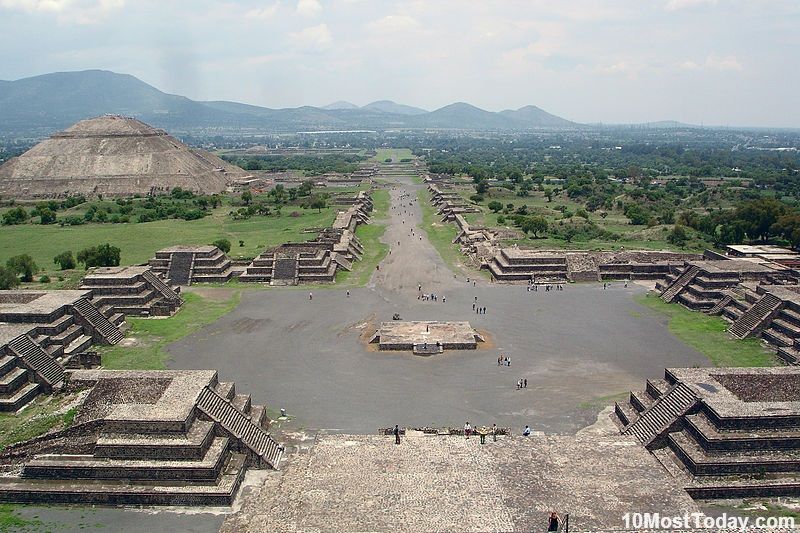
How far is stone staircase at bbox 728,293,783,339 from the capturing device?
36562 mm

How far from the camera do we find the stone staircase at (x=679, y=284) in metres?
45.0

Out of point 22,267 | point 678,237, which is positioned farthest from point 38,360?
point 678,237

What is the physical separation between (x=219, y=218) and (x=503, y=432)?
69507 millimetres

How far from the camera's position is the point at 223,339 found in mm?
37219

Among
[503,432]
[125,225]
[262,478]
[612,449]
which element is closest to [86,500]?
[262,478]

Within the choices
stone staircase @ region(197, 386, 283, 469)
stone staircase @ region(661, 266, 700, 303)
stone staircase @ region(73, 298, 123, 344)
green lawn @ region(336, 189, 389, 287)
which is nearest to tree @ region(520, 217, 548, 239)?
green lawn @ region(336, 189, 389, 287)

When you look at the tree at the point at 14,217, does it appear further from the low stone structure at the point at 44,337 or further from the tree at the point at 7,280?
the low stone structure at the point at 44,337

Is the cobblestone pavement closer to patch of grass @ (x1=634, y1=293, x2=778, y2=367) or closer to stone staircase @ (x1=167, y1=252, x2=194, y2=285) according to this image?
patch of grass @ (x1=634, y1=293, x2=778, y2=367)

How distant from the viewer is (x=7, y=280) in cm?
4578

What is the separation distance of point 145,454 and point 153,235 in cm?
5506

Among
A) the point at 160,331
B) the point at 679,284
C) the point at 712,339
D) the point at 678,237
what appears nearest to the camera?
the point at 712,339

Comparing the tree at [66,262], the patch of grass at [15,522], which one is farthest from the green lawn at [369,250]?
the patch of grass at [15,522]

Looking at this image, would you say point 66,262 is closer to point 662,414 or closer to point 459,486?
point 459,486

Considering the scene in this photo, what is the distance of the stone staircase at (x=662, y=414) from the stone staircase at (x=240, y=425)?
14464mm
